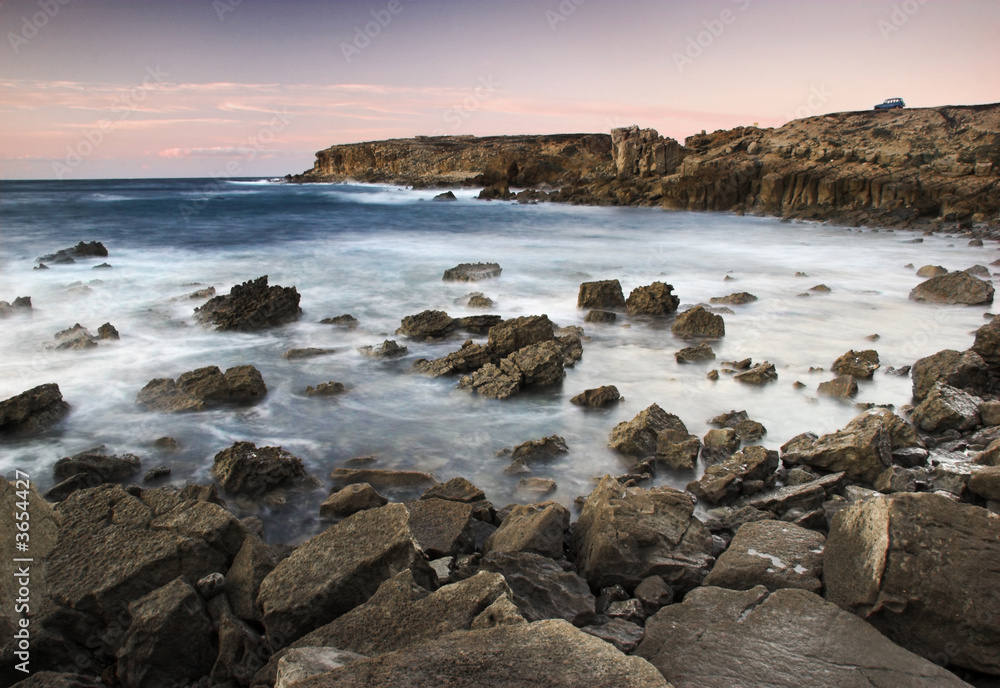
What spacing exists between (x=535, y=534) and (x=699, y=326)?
6020 mm

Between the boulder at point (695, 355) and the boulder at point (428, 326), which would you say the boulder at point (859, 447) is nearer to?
the boulder at point (695, 355)

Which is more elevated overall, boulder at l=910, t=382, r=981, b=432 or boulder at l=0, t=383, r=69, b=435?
boulder at l=910, t=382, r=981, b=432

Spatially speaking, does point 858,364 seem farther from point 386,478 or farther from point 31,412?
point 31,412

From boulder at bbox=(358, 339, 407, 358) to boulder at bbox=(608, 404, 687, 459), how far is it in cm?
351

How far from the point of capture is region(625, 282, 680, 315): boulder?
980cm

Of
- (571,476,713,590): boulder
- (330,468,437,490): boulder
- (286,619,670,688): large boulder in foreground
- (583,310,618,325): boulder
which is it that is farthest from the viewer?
(583,310,618,325): boulder

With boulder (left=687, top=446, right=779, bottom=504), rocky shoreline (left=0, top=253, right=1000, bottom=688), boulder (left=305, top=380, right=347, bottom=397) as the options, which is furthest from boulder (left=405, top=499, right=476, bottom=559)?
boulder (left=305, top=380, right=347, bottom=397)

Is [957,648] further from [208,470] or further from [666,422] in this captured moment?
[208,470]

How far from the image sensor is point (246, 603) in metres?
3.05

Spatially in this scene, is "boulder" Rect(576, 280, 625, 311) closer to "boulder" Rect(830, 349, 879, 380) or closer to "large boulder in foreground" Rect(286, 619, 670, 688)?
"boulder" Rect(830, 349, 879, 380)

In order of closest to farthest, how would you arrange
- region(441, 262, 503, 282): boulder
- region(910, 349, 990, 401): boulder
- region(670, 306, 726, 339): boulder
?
region(910, 349, 990, 401): boulder → region(670, 306, 726, 339): boulder → region(441, 262, 503, 282): boulder

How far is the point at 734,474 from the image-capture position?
4.46 metres

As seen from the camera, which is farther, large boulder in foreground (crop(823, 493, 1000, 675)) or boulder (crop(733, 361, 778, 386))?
boulder (crop(733, 361, 778, 386))

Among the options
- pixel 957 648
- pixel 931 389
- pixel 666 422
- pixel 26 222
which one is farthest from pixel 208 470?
pixel 26 222
